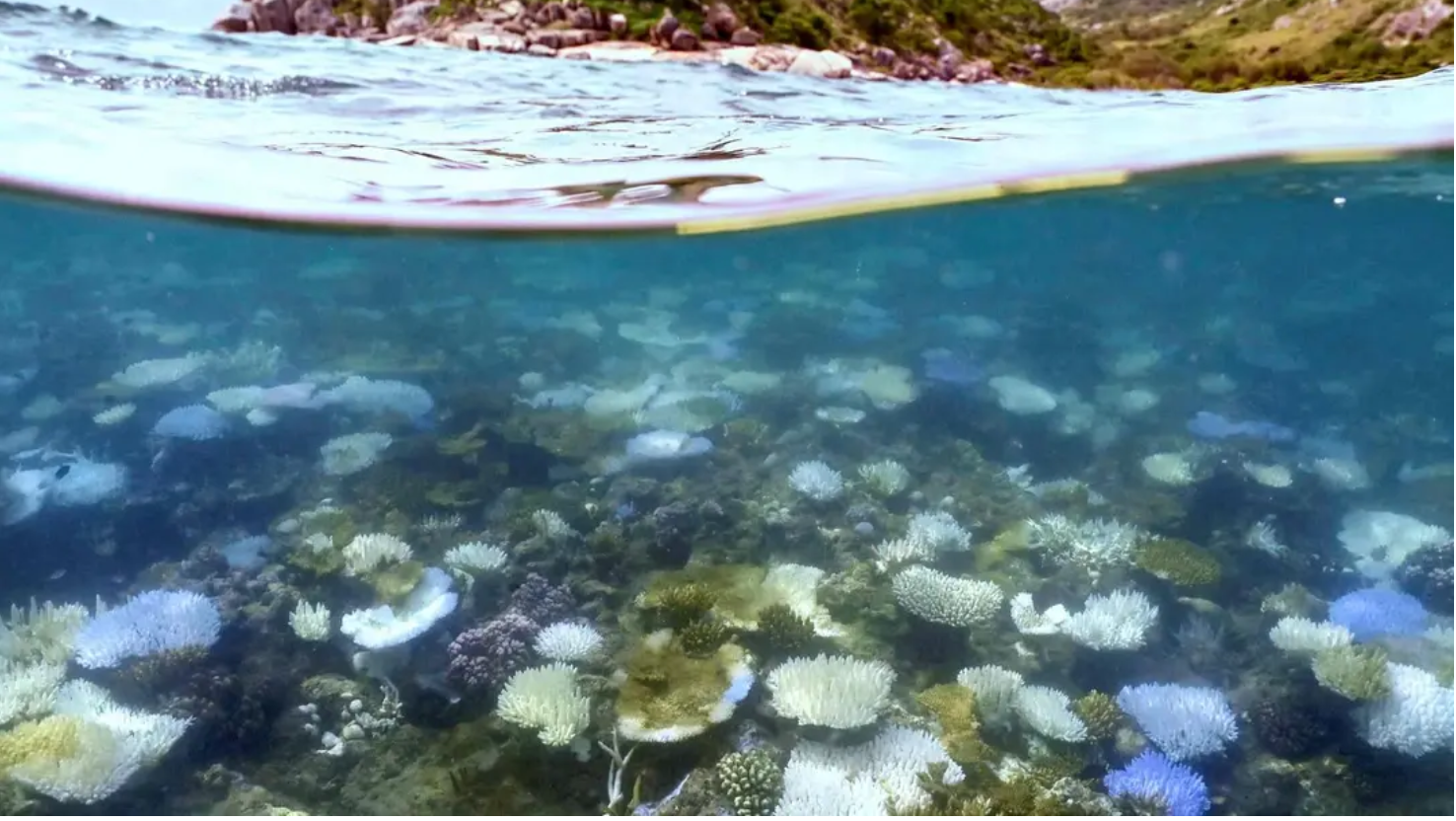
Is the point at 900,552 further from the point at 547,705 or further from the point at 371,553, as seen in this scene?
the point at 371,553

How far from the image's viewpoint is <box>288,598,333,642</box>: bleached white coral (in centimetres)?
474

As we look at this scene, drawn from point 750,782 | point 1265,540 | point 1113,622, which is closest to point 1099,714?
point 1113,622

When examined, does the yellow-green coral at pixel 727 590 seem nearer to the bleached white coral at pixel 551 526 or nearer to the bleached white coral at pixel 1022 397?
the bleached white coral at pixel 551 526

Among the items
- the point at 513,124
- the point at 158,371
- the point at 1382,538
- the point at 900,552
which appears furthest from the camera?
the point at 158,371

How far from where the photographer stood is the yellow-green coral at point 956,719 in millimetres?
3943

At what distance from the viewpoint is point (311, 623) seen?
479 centimetres

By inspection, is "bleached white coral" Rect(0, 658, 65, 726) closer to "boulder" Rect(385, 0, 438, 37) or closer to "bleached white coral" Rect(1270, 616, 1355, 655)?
"bleached white coral" Rect(1270, 616, 1355, 655)

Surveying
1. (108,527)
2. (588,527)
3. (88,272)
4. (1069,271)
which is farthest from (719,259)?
(88,272)

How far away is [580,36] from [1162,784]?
980 centimetres

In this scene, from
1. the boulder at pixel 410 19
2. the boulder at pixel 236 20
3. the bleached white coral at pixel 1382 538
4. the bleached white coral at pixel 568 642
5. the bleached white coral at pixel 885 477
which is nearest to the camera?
the bleached white coral at pixel 568 642

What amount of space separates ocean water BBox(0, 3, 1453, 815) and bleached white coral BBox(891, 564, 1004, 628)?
1.4 inches

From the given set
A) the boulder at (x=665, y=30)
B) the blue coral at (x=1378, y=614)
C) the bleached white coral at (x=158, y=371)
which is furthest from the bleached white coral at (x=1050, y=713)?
the bleached white coral at (x=158, y=371)

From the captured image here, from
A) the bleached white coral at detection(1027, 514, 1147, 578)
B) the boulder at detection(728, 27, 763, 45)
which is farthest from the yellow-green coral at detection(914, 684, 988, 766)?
the boulder at detection(728, 27, 763, 45)

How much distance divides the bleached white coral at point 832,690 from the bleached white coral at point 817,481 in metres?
2.34
